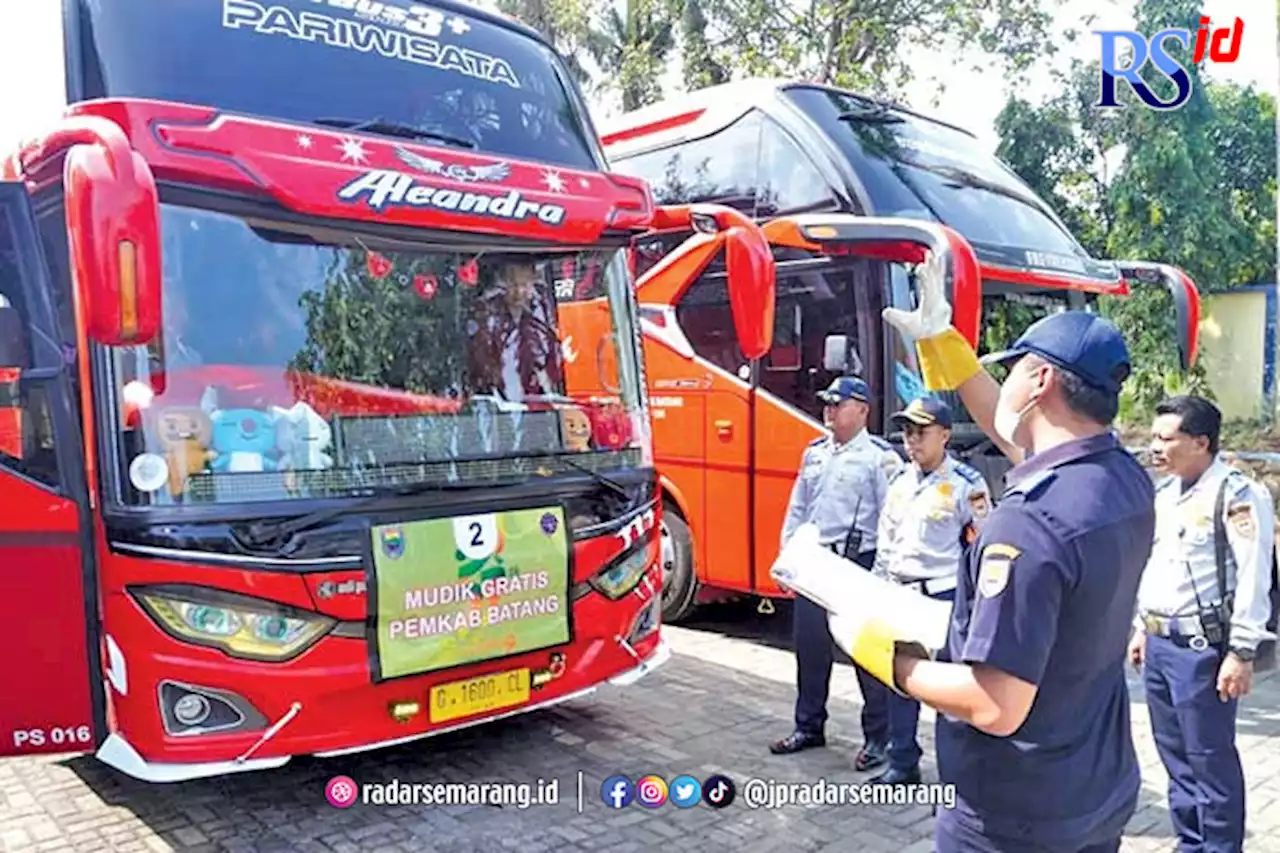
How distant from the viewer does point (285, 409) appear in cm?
364

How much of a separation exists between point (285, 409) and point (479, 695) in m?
1.28

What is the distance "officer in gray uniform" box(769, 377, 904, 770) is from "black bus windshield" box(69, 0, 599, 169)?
5.37ft

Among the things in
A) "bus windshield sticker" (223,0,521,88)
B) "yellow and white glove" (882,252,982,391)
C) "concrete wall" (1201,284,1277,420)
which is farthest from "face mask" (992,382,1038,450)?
"concrete wall" (1201,284,1277,420)

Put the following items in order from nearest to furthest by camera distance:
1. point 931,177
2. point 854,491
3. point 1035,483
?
1. point 1035,483
2. point 854,491
3. point 931,177

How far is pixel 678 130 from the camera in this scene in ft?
24.6

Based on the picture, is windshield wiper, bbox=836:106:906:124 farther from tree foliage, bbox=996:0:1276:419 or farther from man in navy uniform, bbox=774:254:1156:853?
tree foliage, bbox=996:0:1276:419

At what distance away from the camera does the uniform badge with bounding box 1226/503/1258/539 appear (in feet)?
10.9

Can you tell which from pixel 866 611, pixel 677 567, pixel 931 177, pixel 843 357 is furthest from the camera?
pixel 677 567

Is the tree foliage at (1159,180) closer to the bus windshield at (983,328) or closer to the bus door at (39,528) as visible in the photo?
the bus windshield at (983,328)

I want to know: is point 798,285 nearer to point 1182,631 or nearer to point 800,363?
point 800,363

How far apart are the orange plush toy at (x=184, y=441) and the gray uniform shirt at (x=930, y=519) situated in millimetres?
2616

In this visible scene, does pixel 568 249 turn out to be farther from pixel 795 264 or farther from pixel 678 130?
pixel 678 130

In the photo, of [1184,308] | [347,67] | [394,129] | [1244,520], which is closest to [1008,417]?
[1244,520]

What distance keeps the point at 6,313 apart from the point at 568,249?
6.86 ft
